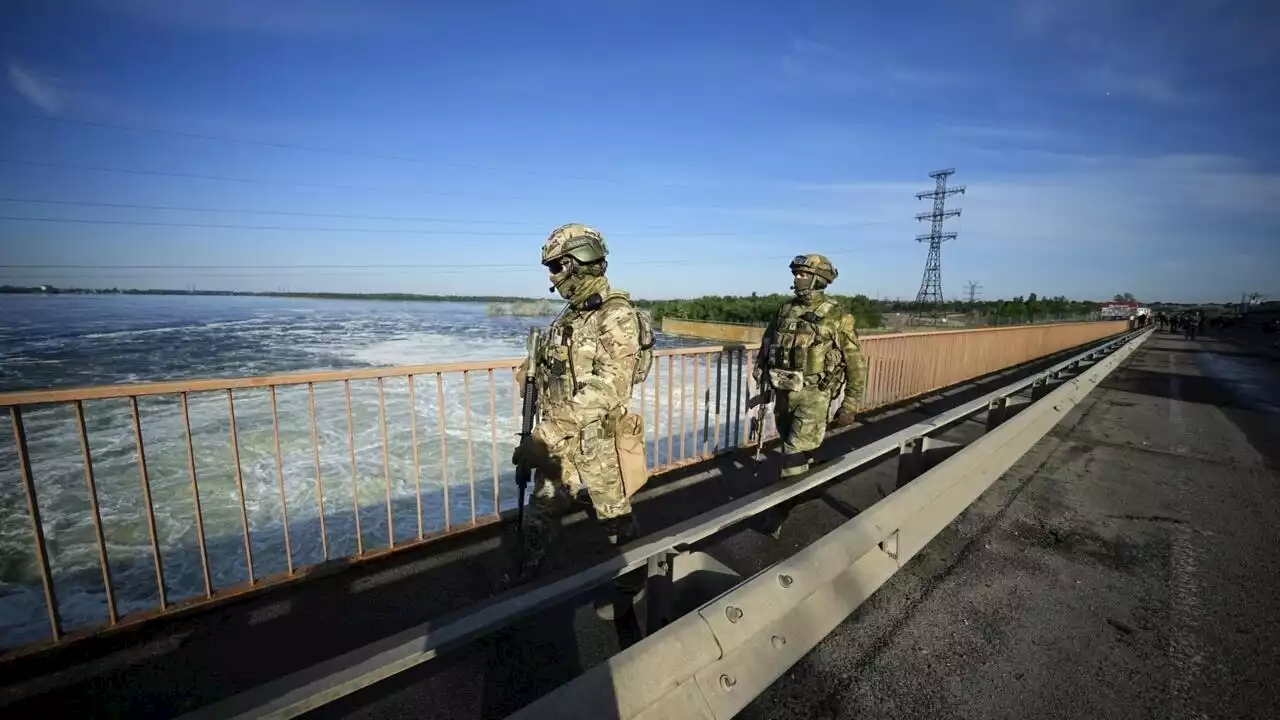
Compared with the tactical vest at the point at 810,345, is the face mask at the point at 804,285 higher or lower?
higher

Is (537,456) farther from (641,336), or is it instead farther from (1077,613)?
(1077,613)

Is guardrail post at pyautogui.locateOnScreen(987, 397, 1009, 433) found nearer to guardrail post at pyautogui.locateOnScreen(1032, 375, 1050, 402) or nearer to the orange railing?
guardrail post at pyautogui.locateOnScreen(1032, 375, 1050, 402)

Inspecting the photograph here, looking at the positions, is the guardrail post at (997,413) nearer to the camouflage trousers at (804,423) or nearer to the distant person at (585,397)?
the camouflage trousers at (804,423)

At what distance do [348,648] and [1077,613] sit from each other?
3.42m

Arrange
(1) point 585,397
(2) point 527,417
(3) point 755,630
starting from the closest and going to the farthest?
(3) point 755,630
(1) point 585,397
(2) point 527,417

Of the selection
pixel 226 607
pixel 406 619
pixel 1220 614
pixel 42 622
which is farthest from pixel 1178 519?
pixel 42 622

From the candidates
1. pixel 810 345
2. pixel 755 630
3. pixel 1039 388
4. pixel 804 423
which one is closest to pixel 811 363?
pixel 810 345

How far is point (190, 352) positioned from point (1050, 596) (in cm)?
2566

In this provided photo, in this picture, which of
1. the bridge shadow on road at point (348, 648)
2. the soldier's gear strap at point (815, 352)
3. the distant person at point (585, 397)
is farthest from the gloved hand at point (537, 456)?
the soldier's gear strap at point (815, 352)

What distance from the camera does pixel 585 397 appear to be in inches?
105

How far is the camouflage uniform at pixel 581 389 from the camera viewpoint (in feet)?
8.79

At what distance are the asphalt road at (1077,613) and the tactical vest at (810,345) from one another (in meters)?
1.31

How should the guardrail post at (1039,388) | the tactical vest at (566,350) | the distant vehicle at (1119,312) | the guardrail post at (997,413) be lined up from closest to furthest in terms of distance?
the tactical vest at (566,350), the guardrail post at (997,413), the guardrail post at (1039,388), the distant vehicle at (1119,312)

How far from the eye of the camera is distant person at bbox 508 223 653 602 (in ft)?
8.80
